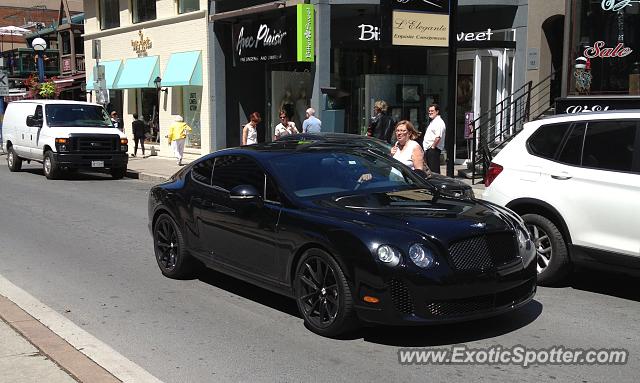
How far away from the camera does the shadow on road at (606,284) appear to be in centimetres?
661

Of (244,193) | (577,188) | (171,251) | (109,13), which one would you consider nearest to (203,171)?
(171,251)

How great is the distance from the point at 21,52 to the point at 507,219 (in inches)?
1937

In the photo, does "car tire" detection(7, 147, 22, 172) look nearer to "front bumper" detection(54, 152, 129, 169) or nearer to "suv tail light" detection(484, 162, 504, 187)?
"front bumper" detection(54, 152, 129, 169)

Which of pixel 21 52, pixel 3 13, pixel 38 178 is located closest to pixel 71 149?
pixel 38 178

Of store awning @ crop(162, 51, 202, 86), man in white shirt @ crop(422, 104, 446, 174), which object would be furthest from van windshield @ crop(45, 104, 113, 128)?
man in white shirt @ crop(422, 104, 446, 174)

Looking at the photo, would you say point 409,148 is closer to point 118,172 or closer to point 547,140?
point 547,140

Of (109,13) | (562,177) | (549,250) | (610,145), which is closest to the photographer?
(610,145)

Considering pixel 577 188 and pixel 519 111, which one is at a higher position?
pixel 519 111

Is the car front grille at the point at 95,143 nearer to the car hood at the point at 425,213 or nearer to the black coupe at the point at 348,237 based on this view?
the black coupe at the point at 348,237

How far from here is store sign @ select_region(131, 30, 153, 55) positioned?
2595 centimetres

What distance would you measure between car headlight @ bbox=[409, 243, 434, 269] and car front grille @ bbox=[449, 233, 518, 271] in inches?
6.6

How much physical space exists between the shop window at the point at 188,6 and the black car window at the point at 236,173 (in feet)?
Result: 58.4

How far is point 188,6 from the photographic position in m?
23.7

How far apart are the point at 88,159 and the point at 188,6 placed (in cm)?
844
